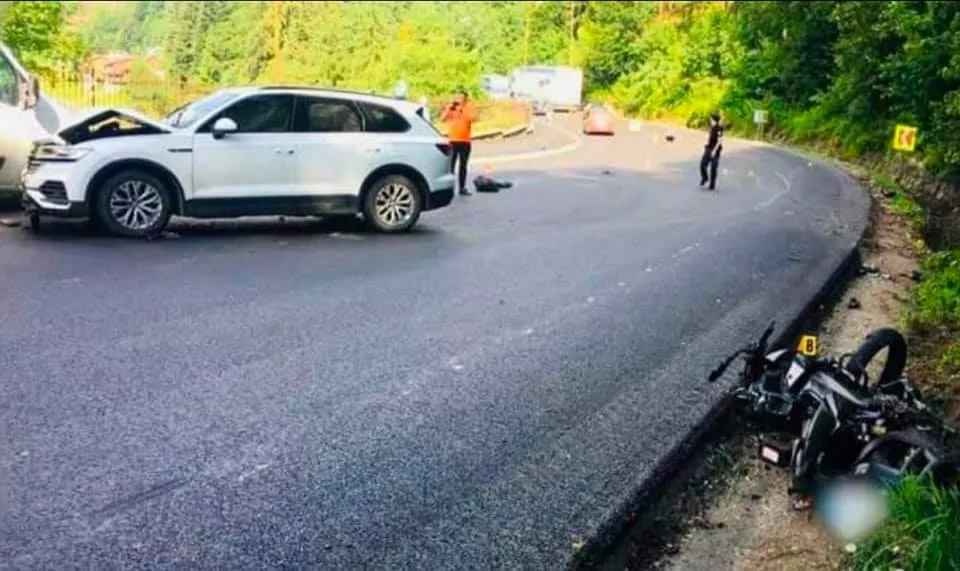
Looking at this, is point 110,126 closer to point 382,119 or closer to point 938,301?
point 382,119

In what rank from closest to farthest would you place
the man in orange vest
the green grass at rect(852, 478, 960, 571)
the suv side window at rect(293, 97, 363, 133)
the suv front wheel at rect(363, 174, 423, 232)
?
1. the green grass at rect(852, 478, 960, 571)
2. the suv side window at rect(293, 97, 363, 133)
3. the suv front wheel at rect(363, 174, 423, 232)
4. the man in orange vest

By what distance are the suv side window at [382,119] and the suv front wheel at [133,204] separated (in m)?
2.85

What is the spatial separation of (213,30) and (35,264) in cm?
6430

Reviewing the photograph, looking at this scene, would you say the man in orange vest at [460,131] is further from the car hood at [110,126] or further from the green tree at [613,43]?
the green tree at [613,43]

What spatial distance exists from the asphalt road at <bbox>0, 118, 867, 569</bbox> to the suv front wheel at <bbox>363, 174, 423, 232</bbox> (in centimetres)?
36

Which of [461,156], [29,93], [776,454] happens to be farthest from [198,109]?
[776,454]

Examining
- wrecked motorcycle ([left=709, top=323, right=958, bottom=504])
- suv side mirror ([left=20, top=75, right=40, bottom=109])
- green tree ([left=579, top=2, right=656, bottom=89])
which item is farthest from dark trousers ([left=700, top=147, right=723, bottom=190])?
green tree ([left=579, top=2, right=656, bottom=89])

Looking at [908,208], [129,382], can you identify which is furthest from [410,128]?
[908,208]

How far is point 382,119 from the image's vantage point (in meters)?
12.9

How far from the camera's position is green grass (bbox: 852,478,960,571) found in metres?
3.77

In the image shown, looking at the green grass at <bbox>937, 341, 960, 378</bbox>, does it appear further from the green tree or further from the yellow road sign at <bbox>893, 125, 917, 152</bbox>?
the green tree

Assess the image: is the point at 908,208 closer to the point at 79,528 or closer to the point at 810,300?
the point at 810,300

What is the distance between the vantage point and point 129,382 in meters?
5.83

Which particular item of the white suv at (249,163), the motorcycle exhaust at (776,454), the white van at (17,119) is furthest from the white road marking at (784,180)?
the motorcycle exhaust at (776,454)
